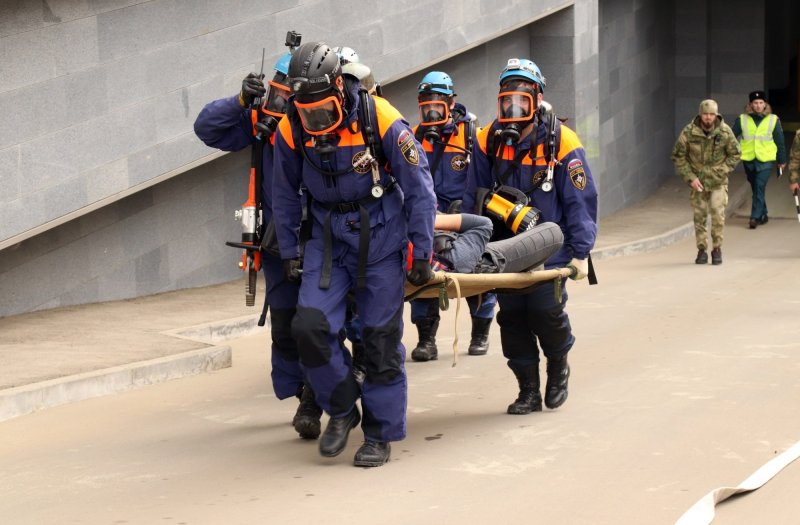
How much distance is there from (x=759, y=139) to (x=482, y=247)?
38.7 ft

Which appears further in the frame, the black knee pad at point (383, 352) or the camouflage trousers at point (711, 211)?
the camouflage trousers at point (711, 211)

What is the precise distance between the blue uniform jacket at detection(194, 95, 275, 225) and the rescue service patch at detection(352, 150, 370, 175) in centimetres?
104

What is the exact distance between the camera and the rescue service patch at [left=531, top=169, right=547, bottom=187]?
8.09 meters

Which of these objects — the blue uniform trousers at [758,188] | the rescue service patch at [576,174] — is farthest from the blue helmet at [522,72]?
the blue uniform trousers at [758,188]

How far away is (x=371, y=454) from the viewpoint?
705cm

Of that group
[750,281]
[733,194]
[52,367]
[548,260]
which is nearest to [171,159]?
[52,367]

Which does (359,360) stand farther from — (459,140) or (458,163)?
(459,140)

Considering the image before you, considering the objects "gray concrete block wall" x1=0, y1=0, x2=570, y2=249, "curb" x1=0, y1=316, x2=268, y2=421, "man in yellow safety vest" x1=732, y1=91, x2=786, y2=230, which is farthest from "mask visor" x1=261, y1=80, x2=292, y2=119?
"man in yellow safety vest" x1=732, y1=91, x2=786, y2=230

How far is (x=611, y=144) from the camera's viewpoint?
1997 cm

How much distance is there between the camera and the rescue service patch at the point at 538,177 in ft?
26.6

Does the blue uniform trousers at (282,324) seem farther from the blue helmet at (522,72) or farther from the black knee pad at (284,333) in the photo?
the blue helmet at (522,72)

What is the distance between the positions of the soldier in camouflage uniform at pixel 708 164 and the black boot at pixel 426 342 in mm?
A: 5925

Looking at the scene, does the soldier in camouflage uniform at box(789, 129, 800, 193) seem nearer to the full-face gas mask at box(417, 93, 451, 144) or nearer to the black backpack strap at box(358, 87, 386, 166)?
the full-face gas mask at box(417, 93, 451, 144)

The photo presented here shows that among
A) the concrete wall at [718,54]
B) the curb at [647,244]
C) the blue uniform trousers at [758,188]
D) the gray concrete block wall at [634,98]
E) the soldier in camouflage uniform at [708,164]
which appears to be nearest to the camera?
the soldier in camouflage uniform at [708,164]
